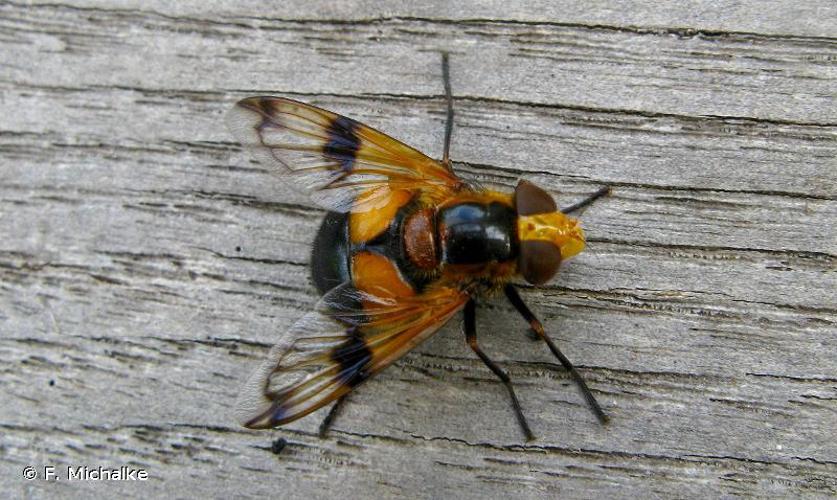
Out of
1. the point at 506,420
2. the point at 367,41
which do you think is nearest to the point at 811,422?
the point at 506,420

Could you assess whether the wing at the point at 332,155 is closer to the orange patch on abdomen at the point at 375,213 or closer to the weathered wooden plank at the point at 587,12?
the orange patch on abdomen at the point at 375,213

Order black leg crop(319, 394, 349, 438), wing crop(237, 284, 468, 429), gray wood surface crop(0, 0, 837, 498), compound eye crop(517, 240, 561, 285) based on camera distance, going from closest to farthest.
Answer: wing crop(237, 284, 468, 429)
compound eye crop(517, 240, 561, 285)
gray wood surface crop(0, 0, 837, 498)
black leg crop(319, 394, 349, 438)

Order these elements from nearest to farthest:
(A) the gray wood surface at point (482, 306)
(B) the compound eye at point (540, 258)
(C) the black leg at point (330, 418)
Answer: (B) the compound eye at point (540, 258)
(A) the gray wood surface at point (482, 306)
(C) the black leg at point (330, 418)

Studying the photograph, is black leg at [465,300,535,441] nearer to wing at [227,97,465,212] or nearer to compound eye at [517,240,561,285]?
compound eye at [517,240,561,285]

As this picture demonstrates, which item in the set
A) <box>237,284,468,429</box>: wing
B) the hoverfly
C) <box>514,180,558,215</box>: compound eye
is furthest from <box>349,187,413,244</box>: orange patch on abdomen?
<box>514,180,558,215</box>: compound eye

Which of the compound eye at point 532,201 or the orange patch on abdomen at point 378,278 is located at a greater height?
the compound eye at point 532,201

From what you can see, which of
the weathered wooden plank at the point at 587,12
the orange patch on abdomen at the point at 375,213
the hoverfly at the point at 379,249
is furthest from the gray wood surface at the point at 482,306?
the orange patch on abdomen at the point at 375,213

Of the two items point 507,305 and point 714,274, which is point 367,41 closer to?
point 507,305

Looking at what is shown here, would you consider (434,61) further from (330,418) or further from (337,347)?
(330,418)

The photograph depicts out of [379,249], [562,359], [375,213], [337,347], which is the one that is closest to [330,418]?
[337,347]
